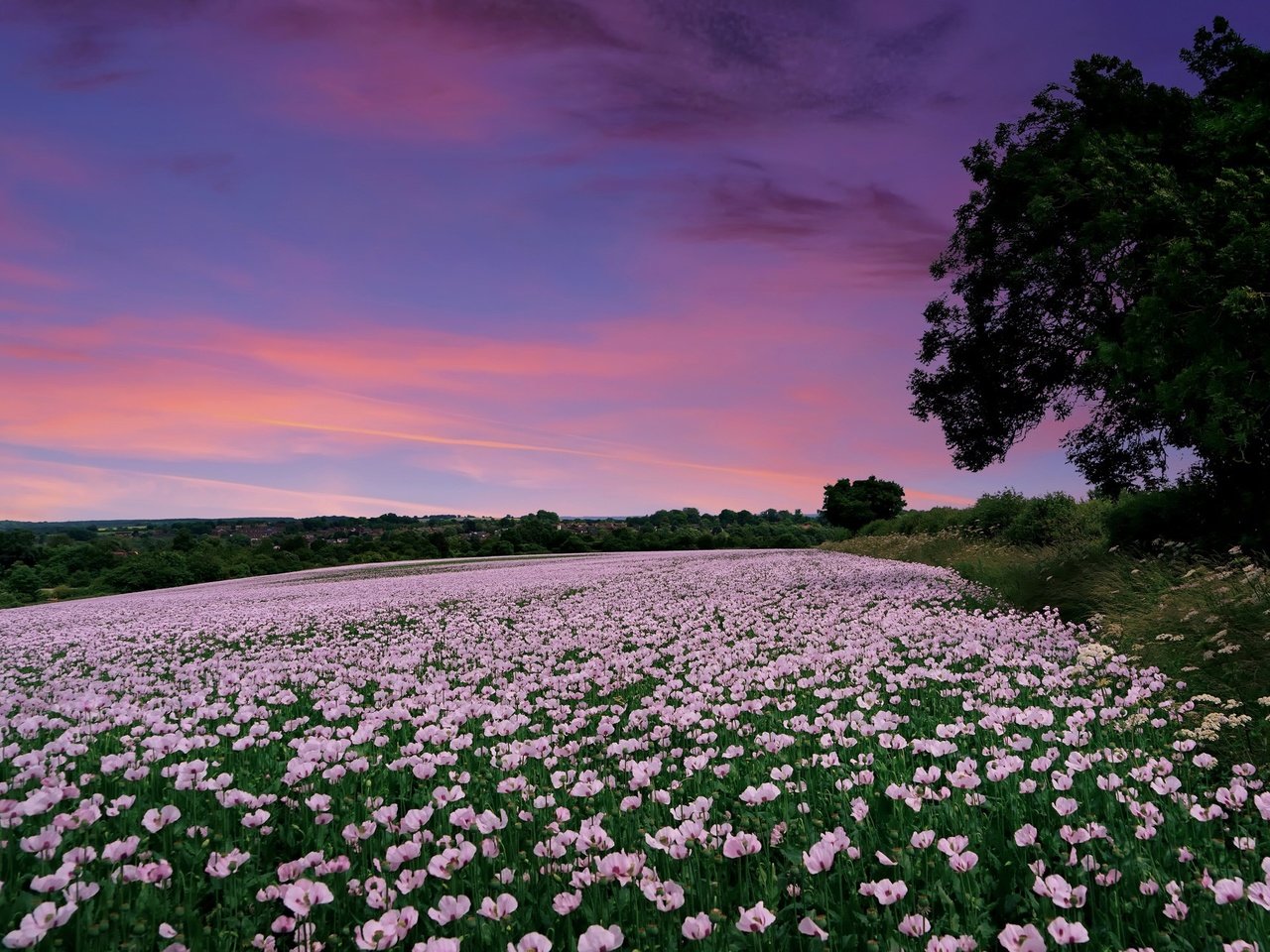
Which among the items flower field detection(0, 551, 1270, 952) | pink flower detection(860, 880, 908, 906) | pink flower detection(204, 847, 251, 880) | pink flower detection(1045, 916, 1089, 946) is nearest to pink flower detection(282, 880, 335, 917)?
flower field detection(0, 551, 1270, 952)

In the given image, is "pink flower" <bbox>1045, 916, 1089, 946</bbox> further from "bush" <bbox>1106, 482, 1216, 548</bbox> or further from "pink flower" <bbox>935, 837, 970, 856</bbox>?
"bush" <bbox>1106, 482, 1216, 548</bbox>

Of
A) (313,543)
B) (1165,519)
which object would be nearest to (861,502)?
(313,543)

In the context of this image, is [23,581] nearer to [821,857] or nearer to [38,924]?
[38,924]

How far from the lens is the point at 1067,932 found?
272 cm

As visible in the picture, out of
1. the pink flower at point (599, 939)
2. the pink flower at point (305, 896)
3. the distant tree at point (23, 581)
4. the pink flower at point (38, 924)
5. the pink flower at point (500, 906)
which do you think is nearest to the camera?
the pink flower at point (599, 939)

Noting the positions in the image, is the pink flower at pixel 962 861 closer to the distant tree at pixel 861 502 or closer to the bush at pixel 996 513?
the bush at pixel 996 513

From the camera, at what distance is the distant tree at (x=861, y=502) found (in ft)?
246

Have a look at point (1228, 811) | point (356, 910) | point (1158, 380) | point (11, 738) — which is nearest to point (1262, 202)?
point (1158, 380)

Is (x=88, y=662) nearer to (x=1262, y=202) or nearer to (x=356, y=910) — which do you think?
(x=356, y=910)

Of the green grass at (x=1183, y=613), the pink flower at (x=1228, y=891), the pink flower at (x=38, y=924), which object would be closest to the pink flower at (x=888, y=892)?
the pink flower at (x=1228, y=891)

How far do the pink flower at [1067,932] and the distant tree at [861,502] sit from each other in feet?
246

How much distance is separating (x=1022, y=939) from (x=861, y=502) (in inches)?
3086

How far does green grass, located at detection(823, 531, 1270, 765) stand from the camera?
5.97 meters

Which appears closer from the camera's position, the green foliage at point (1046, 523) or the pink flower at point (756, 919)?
the pink flower at point (756, 919)
